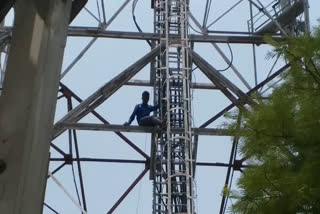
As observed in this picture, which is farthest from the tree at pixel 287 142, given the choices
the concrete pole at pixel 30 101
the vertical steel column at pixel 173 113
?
the vertical steel column at pixel 173 113

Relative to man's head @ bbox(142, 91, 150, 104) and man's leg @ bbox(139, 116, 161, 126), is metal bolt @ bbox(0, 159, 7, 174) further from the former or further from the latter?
man's head @ bbox(142, 91, 150, 104)

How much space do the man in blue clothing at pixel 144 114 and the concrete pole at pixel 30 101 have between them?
9.07 metres

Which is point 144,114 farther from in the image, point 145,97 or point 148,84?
point 148,84

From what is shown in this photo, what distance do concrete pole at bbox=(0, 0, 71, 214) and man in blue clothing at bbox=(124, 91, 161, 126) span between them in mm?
9069

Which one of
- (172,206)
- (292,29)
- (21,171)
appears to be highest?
(292,29)

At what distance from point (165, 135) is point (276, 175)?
8779mm

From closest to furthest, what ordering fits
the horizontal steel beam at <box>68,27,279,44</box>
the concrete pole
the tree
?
the concrete pole → the tree → the horizontal steel beam at <box>68,27,279,44</box>

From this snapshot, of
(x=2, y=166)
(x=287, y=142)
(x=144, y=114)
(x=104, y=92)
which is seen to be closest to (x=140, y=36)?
(x=104, y=92)

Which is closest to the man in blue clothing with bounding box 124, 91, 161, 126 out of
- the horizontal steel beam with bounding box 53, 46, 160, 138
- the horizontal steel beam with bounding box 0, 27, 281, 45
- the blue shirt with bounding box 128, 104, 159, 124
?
the blue shirt with bounding box 128, 104, 159, 124

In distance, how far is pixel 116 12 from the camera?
14.9m

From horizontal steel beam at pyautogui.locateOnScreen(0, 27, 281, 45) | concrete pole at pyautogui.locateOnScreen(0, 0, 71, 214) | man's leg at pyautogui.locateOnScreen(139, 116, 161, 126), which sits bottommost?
concrete pole at pyautogui.locateOnScreen(0, 0, 71, 214)

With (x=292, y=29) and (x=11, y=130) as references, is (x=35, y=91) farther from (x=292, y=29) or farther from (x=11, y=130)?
(x=292, y=29)

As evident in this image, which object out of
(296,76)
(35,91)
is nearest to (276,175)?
(296,76)

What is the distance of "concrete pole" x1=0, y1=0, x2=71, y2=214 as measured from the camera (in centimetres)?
418
